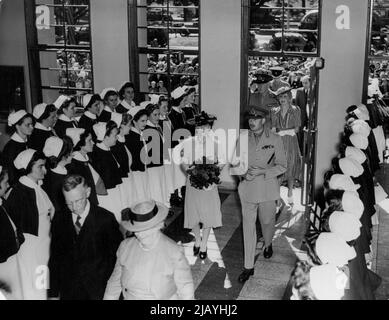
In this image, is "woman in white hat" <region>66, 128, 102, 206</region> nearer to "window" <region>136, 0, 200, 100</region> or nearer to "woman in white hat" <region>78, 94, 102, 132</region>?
"woman in white hat" <region>78, 94, 102, 132</region>

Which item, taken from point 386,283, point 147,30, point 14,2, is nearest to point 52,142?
point 386,283

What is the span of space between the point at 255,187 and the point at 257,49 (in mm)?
3926

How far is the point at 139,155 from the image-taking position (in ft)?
25.1

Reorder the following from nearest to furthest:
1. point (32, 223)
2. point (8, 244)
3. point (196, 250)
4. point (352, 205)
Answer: point (352, 205), point (8, 244), point (32, 223), point (196, 250)

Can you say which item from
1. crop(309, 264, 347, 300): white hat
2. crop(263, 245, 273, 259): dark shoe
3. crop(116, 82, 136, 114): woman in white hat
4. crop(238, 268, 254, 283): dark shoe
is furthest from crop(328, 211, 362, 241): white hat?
crop(116, 82, 136, 114): woman in white hat

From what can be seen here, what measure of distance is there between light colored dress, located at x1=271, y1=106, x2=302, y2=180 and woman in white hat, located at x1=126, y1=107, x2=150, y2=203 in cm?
222

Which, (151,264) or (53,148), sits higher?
(53,148)

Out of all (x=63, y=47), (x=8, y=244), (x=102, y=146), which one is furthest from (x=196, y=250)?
(x=63, y=47)

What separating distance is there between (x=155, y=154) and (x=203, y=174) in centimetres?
159

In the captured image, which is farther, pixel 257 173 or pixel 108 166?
pixel 108 166

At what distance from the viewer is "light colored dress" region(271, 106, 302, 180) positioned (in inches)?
345

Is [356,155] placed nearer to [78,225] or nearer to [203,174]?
[203,174]

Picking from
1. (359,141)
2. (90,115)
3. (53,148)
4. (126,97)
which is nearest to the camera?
(53,148)

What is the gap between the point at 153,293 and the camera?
384cm
